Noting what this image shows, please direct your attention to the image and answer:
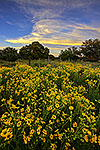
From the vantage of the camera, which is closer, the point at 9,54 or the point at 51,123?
the point at 51,123

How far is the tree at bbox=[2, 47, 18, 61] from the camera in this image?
28.2 m

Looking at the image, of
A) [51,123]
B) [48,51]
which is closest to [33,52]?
[48,51]

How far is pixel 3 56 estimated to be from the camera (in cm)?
3002

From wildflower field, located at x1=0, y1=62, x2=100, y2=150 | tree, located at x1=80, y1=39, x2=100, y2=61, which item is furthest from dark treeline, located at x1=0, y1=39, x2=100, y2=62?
wildflower field, located at x1=0, y1=62, x2=100, y2=150

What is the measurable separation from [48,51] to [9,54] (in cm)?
1256

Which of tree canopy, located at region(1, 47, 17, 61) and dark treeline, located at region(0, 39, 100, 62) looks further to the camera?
dark treeline, located at region(0, 39, 100, 62)

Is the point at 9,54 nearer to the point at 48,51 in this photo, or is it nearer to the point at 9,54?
the point at 9,54

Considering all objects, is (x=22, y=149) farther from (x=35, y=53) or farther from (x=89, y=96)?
(x=35, y=53)

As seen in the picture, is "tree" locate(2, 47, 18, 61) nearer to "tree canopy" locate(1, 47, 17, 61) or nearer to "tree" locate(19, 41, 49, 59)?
"tree canopy" locate(1, 47, 17, 61)

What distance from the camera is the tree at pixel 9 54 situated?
92.7ft

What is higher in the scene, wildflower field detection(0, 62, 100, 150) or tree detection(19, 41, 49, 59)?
tree detection(19, 41, 49, 59)

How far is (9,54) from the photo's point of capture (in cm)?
2992

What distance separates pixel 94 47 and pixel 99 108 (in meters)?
41.8

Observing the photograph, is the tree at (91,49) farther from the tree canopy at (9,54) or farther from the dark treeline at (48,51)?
the tree canopy at (9,54)
